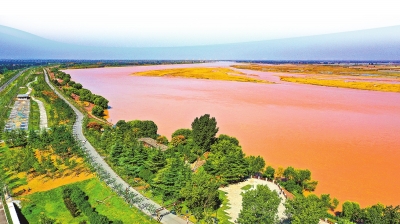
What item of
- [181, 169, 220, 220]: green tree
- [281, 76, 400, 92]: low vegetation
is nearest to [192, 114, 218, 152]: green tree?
[181, 169, 220, 220]: green tree

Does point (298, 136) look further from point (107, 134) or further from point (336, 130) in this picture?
point (107, 134)

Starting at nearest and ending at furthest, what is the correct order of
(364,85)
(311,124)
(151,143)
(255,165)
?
(255,165) < (151,143) < (311,124) < (364,85)

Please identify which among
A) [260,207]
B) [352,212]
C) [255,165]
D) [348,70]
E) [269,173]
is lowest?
[352,212]

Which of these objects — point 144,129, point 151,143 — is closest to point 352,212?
point 151,143

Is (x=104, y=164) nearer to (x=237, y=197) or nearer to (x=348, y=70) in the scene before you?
(x=237, y=197)

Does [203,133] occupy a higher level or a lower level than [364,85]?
lower

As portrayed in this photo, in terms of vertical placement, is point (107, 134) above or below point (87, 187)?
above

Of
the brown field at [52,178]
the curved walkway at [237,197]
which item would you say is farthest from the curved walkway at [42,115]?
the curved walkway at [237,197]

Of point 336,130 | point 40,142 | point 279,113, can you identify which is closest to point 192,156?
point 40,142
